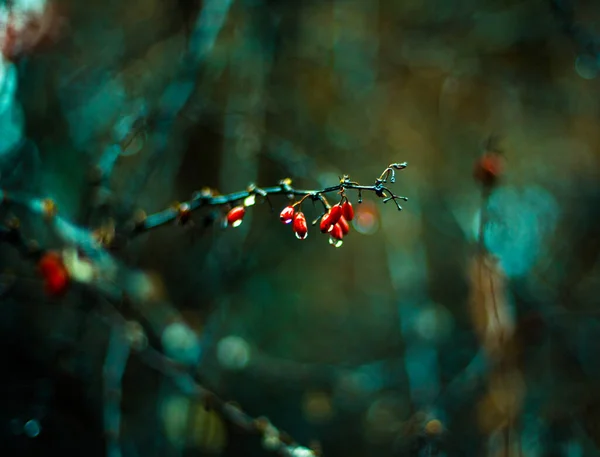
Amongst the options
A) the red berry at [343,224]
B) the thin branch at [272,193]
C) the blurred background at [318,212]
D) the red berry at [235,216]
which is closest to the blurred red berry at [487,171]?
the blurred background at [318,212]

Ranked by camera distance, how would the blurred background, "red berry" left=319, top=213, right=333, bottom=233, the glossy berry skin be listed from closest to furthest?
"red berry" left=319, top=213, right=333, bottom=233
the glossy berry skin
the blurred background

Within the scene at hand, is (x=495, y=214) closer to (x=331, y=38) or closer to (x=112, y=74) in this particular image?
(x=331, y=38)

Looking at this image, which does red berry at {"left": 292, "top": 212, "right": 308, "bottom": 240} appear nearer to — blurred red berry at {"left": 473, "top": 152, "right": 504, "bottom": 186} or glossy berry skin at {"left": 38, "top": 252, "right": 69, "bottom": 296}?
glossy berry skin at {"left": 38, "top": 252, "right": 69, "bottom": 296}

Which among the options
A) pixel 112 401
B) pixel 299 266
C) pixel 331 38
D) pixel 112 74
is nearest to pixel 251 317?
pixel 299 266

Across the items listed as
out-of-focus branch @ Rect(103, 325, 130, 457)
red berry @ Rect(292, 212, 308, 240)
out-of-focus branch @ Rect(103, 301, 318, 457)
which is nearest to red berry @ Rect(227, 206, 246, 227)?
red berry @ Rect(292, 212, 308, 240)

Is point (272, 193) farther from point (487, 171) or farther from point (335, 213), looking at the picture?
point (487, 171)

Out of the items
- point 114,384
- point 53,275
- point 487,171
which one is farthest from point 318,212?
point 53,275
